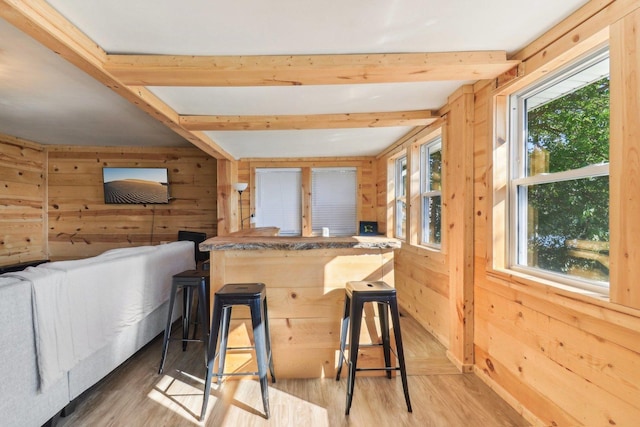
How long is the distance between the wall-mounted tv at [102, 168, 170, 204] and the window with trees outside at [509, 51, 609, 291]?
191 inches

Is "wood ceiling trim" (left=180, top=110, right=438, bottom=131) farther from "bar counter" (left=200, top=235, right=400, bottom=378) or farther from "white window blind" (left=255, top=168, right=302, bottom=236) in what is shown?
"white window blind" (left=255, top=168, right=302, bottom=236)

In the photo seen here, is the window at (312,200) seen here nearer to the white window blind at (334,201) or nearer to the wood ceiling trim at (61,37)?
the white window blind at (334,201)

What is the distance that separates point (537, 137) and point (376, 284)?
141cm

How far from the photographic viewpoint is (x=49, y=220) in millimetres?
4797

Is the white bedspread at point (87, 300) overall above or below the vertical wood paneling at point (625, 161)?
below

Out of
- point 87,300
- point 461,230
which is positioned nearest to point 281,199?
point 461,230

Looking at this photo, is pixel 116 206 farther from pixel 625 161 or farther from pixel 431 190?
pixel 625 161

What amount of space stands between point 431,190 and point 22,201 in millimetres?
5936

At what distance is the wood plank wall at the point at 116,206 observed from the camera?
481 cm

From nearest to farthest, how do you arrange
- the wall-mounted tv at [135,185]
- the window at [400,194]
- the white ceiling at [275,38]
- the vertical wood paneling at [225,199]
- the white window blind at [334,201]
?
the white ceiling at [275,38] → the window at [400,194] → the vertical wood paneling at [225,199] → the wall-mounted tv at [135,185] → the white window blind at [334,201]

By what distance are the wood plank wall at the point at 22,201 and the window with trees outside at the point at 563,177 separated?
20.5ft

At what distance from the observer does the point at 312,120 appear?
285 centimetres

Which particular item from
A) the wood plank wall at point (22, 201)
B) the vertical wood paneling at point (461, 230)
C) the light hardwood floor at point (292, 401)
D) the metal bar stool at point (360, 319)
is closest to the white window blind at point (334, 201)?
the vertical wood paneling at point (461, 230)

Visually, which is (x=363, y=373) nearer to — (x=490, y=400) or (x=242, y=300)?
(x=490, y=400)
